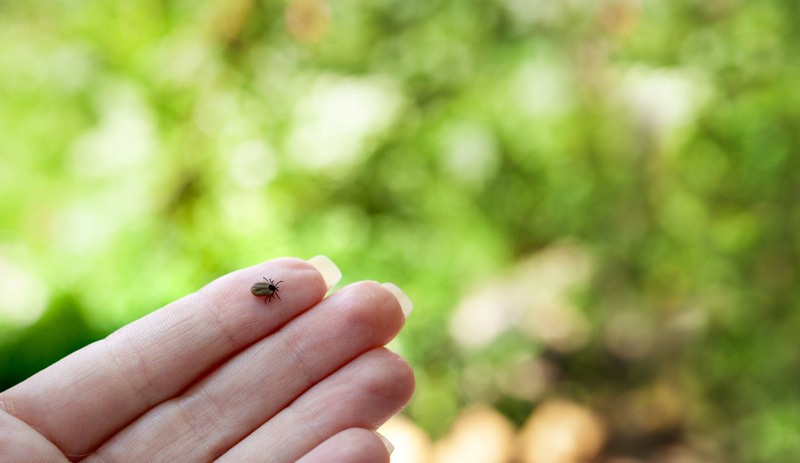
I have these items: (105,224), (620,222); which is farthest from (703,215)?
(105,224)

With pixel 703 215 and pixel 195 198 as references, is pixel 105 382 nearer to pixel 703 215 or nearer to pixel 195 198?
pixel 195 198

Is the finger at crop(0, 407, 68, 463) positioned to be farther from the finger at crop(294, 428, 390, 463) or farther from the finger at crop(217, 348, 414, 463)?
the finger at crop(294, 428, 390, 463)

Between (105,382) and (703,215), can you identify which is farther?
(703,215)

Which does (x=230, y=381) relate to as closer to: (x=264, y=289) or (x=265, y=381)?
(x=265, y=381)

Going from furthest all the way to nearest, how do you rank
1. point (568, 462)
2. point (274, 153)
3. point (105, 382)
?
point (274, 153) → point (568, 462) → point (105, 382)

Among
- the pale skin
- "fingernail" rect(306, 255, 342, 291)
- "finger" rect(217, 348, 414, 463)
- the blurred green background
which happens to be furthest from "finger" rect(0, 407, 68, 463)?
the blurred green background

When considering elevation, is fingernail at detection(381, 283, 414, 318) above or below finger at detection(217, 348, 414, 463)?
above

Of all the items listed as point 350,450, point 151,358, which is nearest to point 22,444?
point 151,358

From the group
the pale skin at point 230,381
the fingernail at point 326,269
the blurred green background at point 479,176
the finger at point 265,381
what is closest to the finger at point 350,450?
the pale skin at point 230,381
